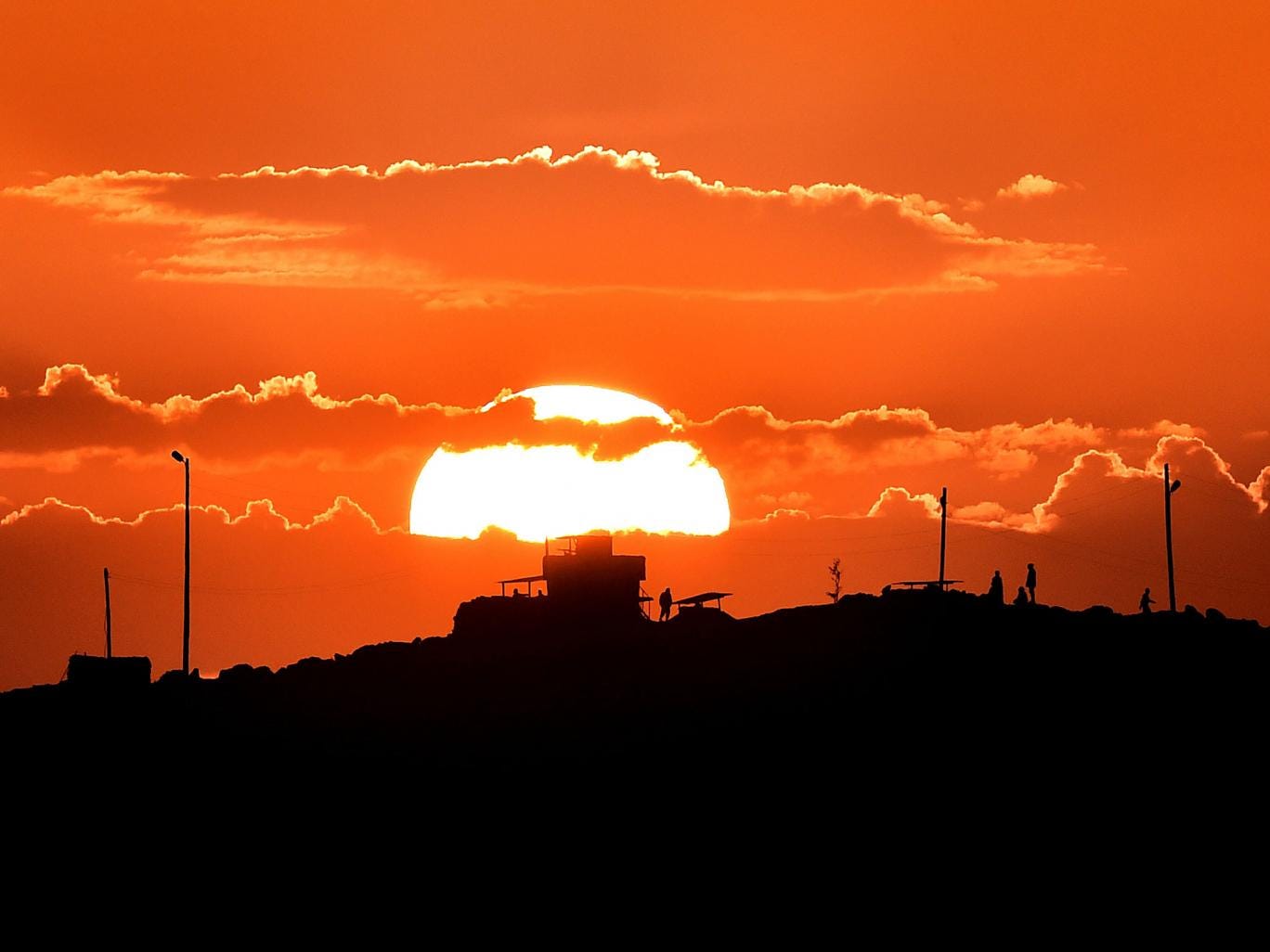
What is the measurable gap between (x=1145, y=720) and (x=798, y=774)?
47.1 ft

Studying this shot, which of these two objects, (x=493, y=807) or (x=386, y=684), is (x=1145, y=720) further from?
(x=386, y=684)

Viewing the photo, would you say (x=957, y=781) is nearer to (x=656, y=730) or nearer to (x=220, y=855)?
(x=656, y=730)

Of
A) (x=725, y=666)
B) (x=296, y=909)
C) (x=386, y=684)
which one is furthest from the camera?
(x=386, y=684)

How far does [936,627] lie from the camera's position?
85.7 metres

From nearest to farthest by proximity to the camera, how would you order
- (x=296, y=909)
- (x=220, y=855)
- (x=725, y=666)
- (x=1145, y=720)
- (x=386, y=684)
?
(x=296, y=909) < (x=220, y=855) < (x=1145, y=720) < (x=725, y=666) < (x=386, y=684)

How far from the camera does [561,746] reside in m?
75.6

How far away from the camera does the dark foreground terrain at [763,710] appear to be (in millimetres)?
70188

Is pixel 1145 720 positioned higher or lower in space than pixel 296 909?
higher

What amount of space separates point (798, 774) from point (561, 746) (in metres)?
11.0

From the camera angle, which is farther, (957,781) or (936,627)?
(936,627)

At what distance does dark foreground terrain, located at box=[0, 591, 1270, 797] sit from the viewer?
230 ft

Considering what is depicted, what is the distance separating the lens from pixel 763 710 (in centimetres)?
7712

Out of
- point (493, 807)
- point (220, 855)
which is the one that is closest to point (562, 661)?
point (493, 807)

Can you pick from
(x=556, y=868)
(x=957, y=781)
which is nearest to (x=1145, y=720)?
(x=957, y=781)
